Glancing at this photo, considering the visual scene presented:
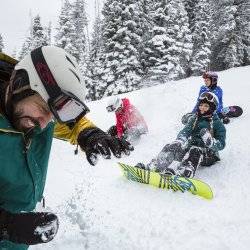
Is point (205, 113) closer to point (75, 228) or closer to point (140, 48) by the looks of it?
point (75, 228)

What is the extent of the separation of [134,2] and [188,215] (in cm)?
2490

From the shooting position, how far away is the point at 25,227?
2389 mm

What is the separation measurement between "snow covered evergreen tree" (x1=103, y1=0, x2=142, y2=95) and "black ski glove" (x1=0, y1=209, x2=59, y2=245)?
25058 mm

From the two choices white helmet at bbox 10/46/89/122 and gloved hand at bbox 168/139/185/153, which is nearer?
white helmet at bbox 10/46/89/122

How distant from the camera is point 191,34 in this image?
36.2 metres

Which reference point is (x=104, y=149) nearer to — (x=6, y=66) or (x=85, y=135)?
(x=85, y=135)

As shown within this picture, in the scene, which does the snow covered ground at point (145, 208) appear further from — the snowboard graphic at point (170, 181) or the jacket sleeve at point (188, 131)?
the jacket sleeve at point (188, 131)

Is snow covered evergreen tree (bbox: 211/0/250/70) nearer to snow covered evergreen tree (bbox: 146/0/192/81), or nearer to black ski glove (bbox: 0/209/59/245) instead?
snow covered evergreen tree (bbox: 146/0/192/81)

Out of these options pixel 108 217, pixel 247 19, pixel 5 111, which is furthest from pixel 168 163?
pixel 247 19

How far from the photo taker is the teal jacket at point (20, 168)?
249 cm

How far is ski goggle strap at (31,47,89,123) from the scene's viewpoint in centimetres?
255

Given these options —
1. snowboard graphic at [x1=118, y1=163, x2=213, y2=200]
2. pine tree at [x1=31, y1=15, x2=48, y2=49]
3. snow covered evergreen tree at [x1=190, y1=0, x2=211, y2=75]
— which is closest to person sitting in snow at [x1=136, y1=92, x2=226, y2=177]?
snowboard graphic at [x1=118, y1=163, x2=213, y2=200]

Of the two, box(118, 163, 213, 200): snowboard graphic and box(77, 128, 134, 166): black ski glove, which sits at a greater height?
box(77, 128, 134, 166): black ski glove

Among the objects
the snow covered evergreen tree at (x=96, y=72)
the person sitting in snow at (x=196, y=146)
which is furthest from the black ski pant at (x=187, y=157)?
the snow covered evergreen tree at (x=96, y=72)
